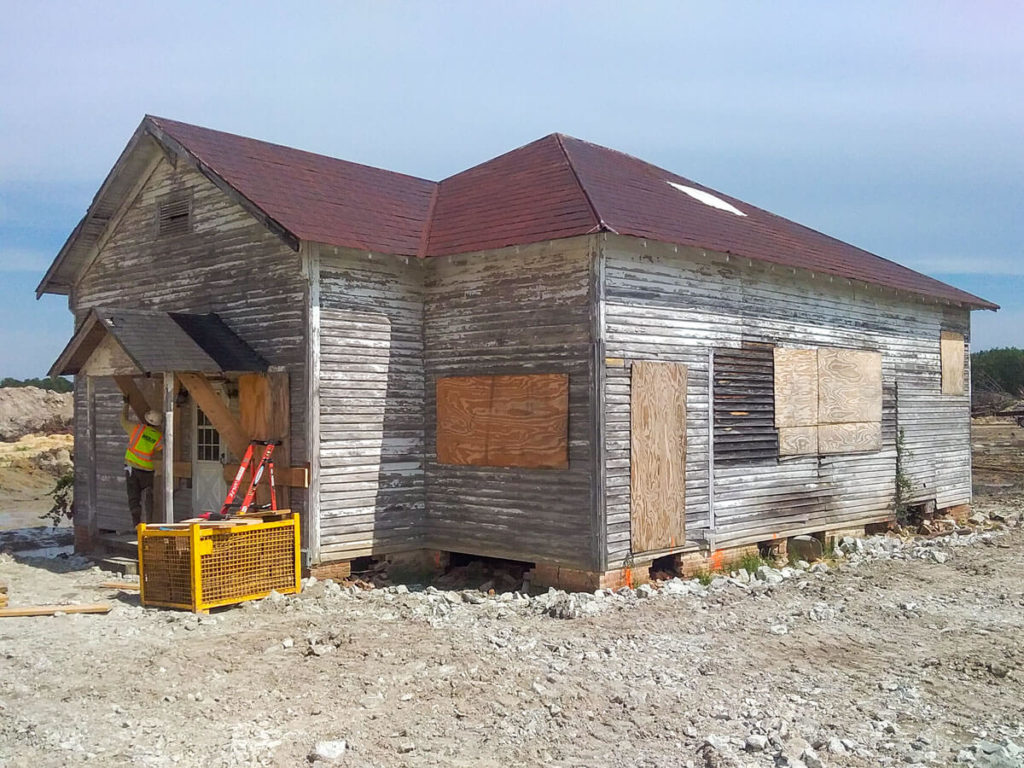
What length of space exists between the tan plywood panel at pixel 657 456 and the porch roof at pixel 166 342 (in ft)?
15.4

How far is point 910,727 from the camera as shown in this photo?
6.82m

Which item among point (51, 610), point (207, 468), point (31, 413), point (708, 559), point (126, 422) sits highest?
point (126, 422)

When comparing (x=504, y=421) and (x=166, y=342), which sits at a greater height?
(x=166, y=342)

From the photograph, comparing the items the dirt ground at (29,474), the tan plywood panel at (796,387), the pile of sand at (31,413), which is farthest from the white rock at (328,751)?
the pile of sand at (31,413)

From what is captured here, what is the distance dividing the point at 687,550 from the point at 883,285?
5.99 metres

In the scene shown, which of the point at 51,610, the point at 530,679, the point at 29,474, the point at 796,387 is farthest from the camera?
the point at 29,474

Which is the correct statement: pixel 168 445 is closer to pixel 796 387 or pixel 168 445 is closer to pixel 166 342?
pixel 166 342

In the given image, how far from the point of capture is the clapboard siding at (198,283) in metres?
11.6

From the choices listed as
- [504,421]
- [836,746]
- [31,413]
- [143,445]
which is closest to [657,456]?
[504,421]

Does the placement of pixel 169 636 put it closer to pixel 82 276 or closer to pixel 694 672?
pixel 694 672

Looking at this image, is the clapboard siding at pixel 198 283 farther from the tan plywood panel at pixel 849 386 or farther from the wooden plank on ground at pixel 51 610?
the tan plywood panel at pixel 849 386

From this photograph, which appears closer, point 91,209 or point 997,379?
point 91,209

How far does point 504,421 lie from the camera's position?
11.6m

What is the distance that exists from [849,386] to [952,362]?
4.20 metres
